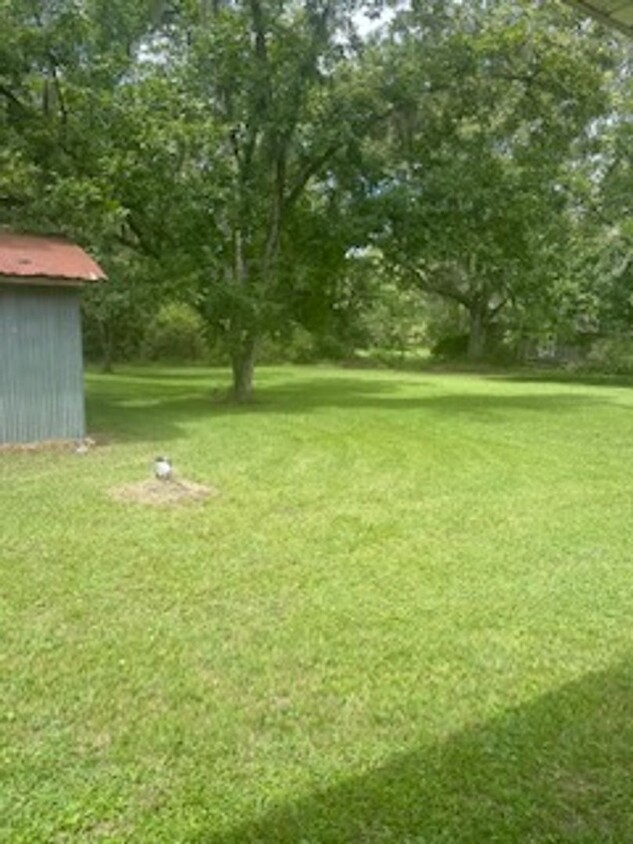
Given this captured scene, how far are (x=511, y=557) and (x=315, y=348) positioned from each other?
1042 inches

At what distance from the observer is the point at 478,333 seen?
31203 mm

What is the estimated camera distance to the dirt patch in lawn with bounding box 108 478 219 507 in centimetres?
658

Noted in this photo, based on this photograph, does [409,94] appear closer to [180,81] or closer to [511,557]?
[180,81]

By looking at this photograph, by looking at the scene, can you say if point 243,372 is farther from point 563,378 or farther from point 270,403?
point 563,378

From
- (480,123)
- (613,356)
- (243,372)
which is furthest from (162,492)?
(613,356)

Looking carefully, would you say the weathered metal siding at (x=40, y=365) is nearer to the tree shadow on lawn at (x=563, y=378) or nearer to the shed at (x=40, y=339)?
the shed at (x=40, y=339)

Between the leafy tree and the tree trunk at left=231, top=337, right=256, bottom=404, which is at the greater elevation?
the leafy tree

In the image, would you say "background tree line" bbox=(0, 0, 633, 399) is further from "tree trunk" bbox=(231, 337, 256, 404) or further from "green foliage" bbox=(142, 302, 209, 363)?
"green foliage" bbox=(142, 302, 209, 363)

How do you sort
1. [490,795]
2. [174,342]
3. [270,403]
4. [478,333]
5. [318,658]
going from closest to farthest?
[490,795] → [318,658] → [270,403] → [478,333] → [174,342]

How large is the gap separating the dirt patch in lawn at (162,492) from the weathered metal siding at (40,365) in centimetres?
276

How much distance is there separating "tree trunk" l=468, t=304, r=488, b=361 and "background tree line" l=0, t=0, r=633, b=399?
13882mm

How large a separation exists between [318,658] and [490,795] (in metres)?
1.22

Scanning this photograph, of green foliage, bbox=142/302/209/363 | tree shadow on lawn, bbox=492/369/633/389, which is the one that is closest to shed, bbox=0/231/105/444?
tree shadow on lawn, bbox=492/369/633/389

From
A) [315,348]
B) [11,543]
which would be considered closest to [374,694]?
[11,543]
